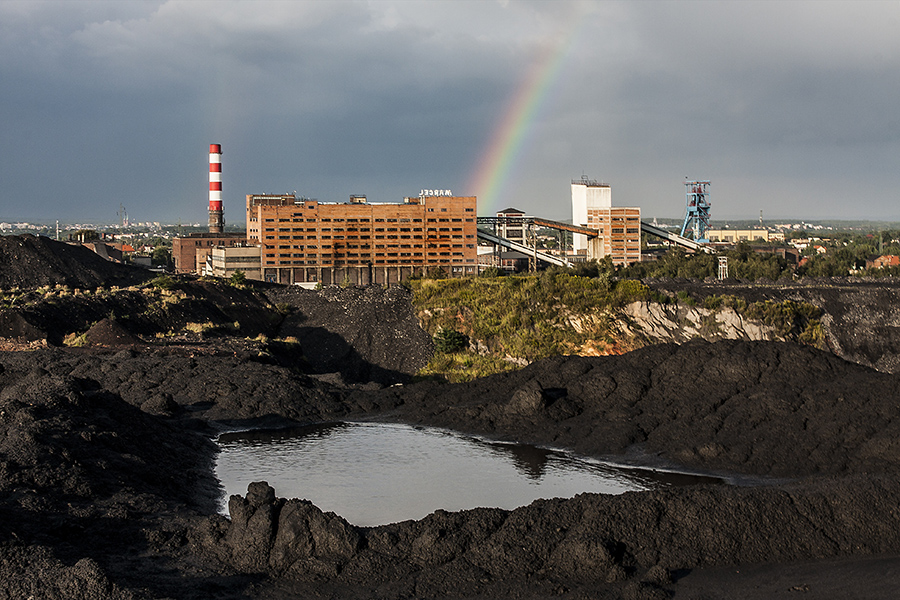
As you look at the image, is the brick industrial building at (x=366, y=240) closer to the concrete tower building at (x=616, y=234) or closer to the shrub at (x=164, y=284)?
the concrete tower building at (x=616, y=234)

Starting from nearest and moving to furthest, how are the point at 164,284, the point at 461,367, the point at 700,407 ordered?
the point at 700,407
the point at 461,367
the point at 164,284

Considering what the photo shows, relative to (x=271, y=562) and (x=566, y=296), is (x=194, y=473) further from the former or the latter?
(x=566, y=296)

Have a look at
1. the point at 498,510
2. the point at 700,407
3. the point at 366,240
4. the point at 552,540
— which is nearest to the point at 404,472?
the point at 498,510

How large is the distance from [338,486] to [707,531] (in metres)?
8.97

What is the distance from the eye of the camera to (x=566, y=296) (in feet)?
151

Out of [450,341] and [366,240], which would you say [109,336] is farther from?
[366,240]

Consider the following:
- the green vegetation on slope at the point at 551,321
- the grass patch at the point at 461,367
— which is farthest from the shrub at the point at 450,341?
the grass patch at the point at 461,367

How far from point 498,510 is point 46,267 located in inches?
2112

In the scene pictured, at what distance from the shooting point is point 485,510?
Result: 611 inches

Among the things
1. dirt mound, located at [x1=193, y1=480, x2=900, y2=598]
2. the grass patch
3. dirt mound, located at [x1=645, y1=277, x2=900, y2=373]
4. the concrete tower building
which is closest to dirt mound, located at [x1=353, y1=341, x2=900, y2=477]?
dirt mound, located at [x1=193, y1=480, x2=900, y2=598]

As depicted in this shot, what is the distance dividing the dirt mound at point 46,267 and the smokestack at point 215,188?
54.8 metres

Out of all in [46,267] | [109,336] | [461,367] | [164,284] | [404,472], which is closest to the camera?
[404,472]

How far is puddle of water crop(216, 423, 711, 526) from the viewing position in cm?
1966

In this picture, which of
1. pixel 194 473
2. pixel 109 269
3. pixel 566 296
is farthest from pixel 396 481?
pixel 109 269
